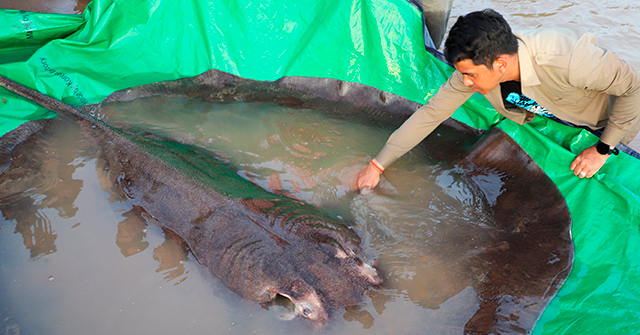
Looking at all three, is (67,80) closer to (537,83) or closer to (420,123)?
(420,123)

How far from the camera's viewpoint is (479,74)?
228cm

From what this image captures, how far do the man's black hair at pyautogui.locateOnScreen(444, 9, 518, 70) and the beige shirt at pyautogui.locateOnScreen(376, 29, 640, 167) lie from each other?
35 cm

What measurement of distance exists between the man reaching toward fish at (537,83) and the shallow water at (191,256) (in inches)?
17.3

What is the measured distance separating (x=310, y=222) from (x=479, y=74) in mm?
1505

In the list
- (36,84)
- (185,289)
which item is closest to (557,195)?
(185,289)

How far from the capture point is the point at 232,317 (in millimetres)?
2238

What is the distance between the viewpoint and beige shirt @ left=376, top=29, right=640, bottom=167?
7.59ft

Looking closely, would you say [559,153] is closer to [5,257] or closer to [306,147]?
[306,147]

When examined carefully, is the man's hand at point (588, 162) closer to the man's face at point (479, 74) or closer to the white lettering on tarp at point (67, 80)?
the man's face at point (479, 74)

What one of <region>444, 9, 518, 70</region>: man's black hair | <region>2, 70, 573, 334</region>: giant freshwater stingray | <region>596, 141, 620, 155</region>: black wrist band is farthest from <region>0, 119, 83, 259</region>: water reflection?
<region>596, 141, 620, 155</region>: black wrist band

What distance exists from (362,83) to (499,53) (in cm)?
159

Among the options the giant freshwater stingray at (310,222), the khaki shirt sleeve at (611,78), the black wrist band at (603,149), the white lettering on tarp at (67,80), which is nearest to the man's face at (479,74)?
the khaki shirt sleeve at (611,78)

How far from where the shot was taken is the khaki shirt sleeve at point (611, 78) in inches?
89.9

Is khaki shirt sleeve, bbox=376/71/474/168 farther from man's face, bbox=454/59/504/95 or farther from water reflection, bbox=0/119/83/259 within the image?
water reflection, bbox=0/119/83/259
